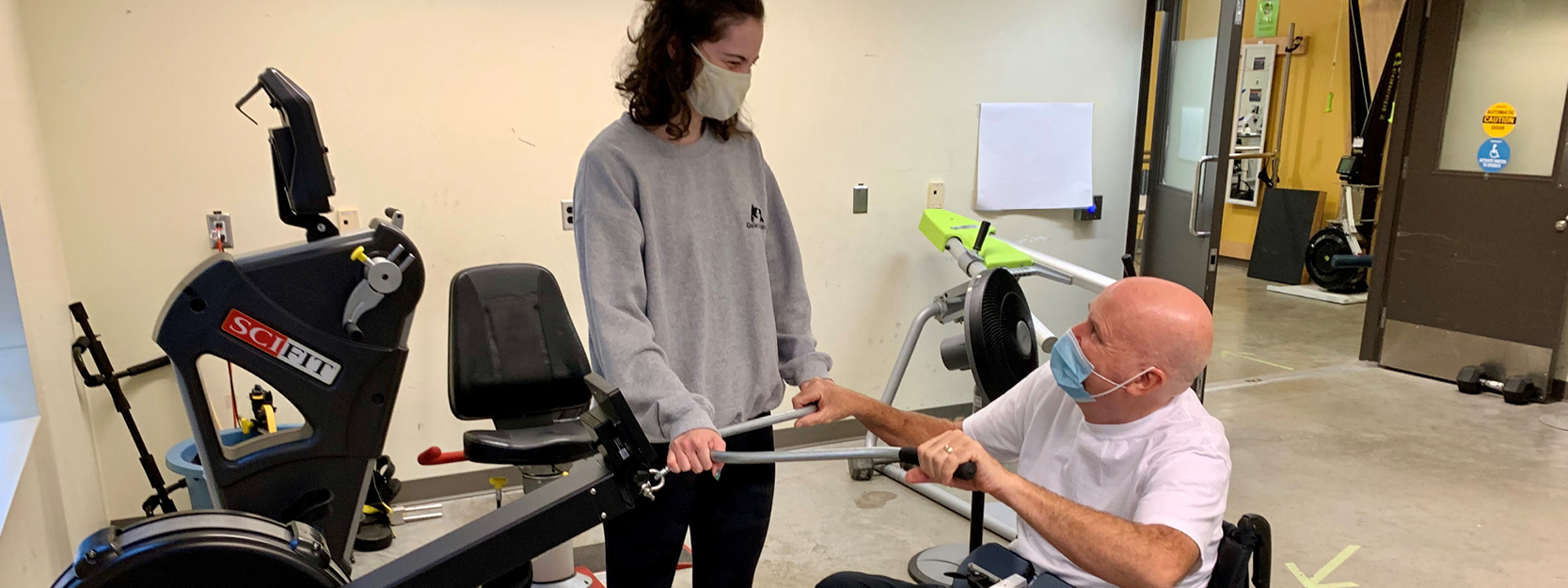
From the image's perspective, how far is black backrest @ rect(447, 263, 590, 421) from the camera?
8.17 feet

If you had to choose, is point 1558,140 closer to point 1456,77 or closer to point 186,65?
point 1456,77

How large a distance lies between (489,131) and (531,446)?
1.21m

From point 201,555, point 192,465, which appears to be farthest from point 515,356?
point 201,555

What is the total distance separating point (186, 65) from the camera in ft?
8.91

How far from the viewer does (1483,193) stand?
4.61 meters

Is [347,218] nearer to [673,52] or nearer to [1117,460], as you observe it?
[673,52]

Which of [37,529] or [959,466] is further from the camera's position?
[37,529]

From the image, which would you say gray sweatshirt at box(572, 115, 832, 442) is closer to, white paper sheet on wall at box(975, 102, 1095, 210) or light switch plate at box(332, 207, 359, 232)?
light switch plate at box(332, 207, 359, 232)

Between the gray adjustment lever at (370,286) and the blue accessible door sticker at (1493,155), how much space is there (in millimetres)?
5044

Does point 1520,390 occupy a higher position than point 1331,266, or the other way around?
point 1331,266

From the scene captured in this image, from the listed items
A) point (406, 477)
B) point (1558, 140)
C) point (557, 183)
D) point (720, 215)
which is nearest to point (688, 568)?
point (406, 477)

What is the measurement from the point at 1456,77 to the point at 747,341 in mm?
4668

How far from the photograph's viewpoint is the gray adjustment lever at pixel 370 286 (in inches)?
64.4

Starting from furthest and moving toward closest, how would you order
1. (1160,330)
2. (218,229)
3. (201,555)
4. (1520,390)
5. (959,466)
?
(1520,390) → (218,229) → (1160,330) → (959,466) → (201,555)
